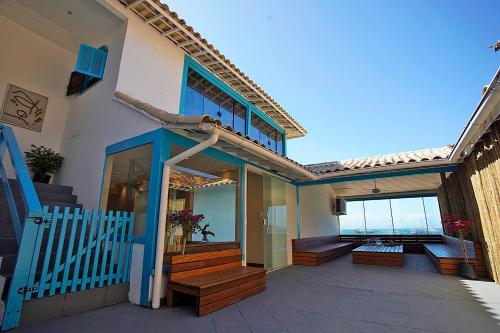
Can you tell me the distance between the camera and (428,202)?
12039 millimetres

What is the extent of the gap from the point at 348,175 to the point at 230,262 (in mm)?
4534

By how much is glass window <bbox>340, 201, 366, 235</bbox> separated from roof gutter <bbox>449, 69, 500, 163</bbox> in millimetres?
8959

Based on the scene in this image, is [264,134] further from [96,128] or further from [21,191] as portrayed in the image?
[21,191]

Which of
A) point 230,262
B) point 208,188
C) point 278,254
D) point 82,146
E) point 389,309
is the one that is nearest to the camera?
point 389,309

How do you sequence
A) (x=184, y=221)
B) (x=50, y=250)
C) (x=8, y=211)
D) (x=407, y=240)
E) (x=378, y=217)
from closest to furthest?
(x=50, y=250), (x=8, y=211), (x=184, y=221), (x=407, y=240), (x=378, y=217)

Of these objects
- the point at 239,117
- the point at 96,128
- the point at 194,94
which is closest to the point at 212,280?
the point at 96,128

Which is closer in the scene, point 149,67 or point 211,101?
point 149,67

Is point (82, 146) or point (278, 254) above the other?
point (82, 146)

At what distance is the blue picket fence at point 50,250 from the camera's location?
2.44 meters

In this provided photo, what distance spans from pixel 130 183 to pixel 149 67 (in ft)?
7.95

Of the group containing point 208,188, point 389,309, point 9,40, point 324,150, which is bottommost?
point 389,309

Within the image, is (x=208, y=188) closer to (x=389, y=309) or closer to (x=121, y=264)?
(x=121, y=264)

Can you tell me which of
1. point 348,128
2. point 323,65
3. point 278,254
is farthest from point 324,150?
point 278,254

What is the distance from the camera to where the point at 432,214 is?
1177cm
